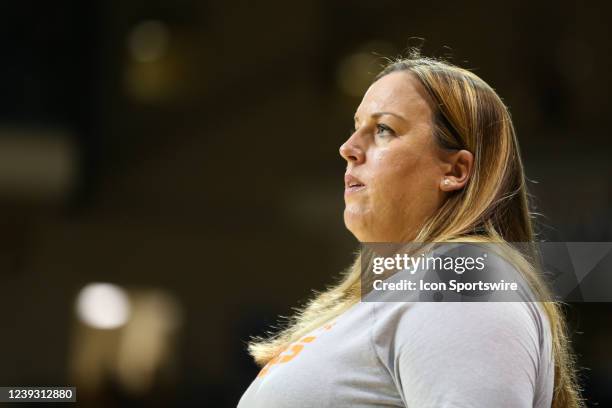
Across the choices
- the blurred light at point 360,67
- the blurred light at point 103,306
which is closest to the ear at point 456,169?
the blurred light at point 360,67

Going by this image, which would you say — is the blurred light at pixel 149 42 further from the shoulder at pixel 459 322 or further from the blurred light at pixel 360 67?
the shoulder at pixel 459 322

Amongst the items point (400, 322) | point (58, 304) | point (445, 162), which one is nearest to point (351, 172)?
point (445, 162)

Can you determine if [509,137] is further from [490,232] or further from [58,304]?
[58,304]

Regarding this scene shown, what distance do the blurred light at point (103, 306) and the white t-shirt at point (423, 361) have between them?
61.4 inches

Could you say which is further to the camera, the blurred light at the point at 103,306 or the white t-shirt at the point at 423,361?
the blurred light at the point at 103,306

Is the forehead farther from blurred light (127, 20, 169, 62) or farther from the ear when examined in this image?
blurred light (127, 20, 169, 62)

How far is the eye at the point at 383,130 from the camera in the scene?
846 millimetres

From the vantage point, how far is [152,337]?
223cm

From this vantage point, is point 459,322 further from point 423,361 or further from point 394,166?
point 394,166

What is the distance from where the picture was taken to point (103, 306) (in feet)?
7.25

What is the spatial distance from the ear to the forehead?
0.05 metres

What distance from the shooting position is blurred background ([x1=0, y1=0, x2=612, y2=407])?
2152 millimetres

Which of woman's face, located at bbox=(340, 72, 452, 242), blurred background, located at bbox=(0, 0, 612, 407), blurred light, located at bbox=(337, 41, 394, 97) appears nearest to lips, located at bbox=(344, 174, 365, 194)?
woman's face, located at bbox=(340, 72, 452, 242)

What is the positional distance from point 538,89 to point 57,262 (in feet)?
4.84
